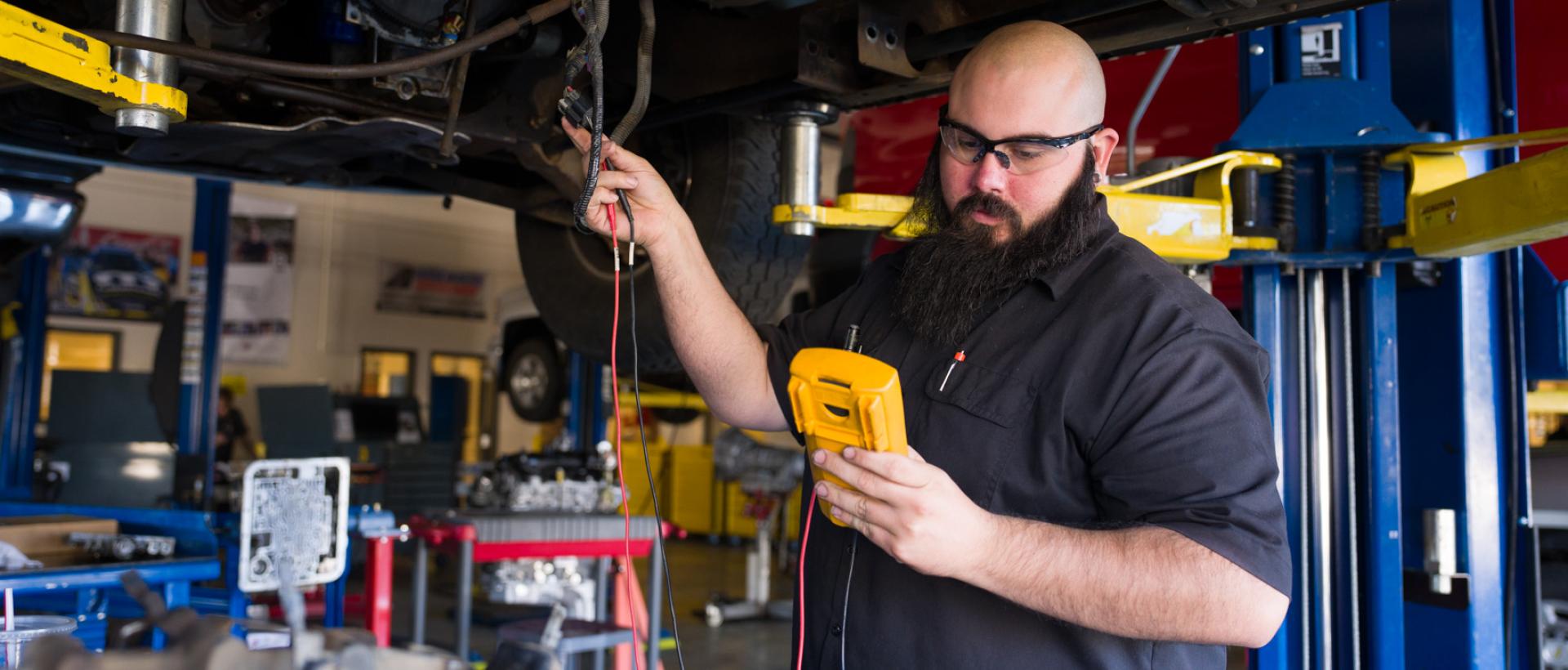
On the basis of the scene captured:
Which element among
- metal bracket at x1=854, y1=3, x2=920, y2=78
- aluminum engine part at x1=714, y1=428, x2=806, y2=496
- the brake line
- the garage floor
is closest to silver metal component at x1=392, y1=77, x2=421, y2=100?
the brake line

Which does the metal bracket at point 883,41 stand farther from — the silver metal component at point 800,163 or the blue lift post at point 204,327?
the blue lift post at point 204,327

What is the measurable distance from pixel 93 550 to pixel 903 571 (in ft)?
7.70

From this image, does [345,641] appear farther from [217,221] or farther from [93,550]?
[217,221]

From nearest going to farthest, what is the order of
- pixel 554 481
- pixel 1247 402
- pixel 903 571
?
pixel 1247 402, pixel 903 571, pixel 554 481

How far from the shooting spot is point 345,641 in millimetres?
821

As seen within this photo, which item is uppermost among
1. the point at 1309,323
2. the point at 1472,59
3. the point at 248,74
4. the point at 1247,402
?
the point at 1472,59

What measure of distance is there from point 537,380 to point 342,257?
4.72 m

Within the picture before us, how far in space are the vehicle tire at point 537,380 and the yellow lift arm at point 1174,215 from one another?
6.62 m

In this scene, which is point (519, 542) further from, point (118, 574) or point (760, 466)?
point (760, 466)

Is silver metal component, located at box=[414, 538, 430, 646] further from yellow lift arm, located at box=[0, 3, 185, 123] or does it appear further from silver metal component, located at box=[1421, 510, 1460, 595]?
silver metal component, located at box=[1421, 510, 1460, 595]

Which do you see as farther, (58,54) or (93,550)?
(93,550)

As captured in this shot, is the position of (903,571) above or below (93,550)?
above

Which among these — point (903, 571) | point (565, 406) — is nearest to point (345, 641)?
point (903, 571)

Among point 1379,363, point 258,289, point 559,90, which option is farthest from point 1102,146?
point 258,289
